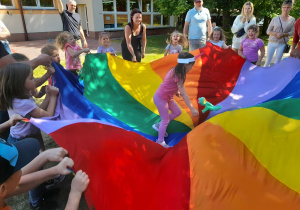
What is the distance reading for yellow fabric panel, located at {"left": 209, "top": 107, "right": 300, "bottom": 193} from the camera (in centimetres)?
152

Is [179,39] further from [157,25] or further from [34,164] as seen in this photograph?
[157,25]

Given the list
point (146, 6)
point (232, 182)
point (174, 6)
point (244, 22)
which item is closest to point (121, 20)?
point (146, 6)

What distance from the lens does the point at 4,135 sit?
7.92 ft

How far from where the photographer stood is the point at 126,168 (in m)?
1.65

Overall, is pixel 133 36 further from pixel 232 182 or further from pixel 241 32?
pixel 232 182

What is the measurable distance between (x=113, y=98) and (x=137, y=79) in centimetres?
57

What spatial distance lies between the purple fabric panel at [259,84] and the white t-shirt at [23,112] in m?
2.10

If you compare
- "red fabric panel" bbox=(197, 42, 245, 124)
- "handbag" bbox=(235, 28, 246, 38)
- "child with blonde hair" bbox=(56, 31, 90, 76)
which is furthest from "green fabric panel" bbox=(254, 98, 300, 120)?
"handbag" bbox=(235, 28, 246, 38)

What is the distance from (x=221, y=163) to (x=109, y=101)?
2.10m

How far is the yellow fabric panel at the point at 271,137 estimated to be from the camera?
1.52 metres

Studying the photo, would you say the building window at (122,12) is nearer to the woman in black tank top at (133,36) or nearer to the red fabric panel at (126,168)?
the woman in black tank top at (133,36)

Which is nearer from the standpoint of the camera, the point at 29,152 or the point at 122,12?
the point at 29,152

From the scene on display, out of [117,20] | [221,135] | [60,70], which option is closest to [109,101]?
[60,70]

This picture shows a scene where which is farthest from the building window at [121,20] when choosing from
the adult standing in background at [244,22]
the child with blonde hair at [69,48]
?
the child with blonde hair at [69,48]
